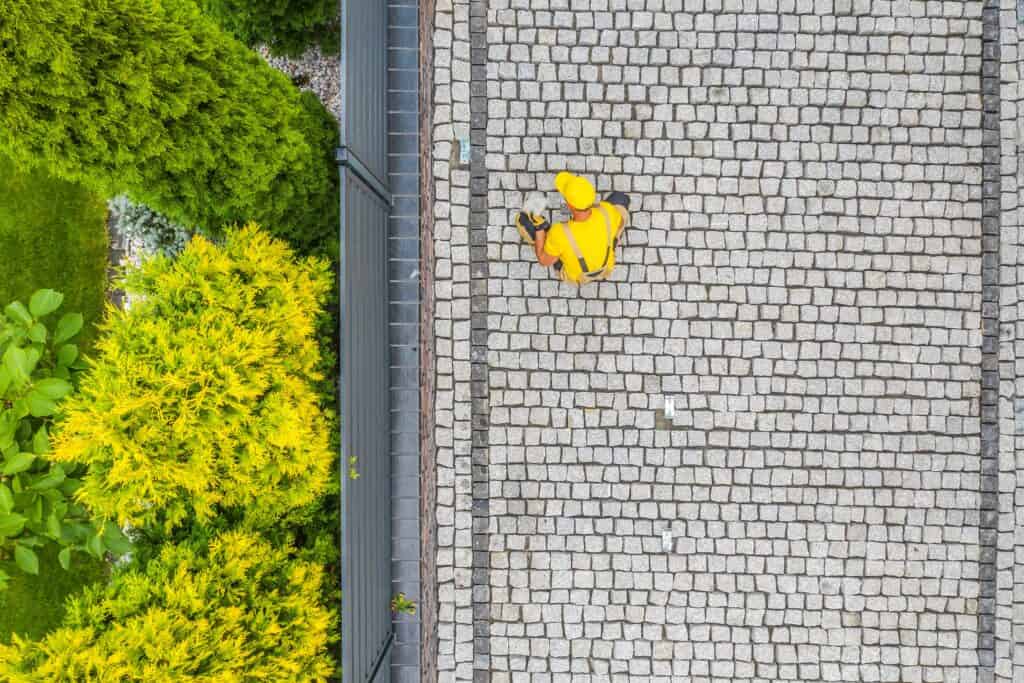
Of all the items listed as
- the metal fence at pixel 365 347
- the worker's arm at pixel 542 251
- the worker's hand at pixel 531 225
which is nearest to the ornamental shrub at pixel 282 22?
the metal fence at pixel 365 347

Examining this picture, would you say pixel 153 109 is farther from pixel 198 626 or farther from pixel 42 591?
pixel 42 591

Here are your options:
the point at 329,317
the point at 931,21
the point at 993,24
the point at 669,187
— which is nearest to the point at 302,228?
the point at 329,317

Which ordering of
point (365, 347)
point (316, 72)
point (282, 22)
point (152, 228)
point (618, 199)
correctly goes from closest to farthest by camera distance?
point (618, 199) → point (365, 347) → point (282, 22) → point (152, 228) → point (316, 72)

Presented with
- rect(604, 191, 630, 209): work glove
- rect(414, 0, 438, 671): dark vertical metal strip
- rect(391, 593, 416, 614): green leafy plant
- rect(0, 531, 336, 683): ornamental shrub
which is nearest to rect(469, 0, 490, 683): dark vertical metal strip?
rect(414, 0, 438, 671): dark vertical metal strip

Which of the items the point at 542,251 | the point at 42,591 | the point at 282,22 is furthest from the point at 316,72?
the point at 42,591

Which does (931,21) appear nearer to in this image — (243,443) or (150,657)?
(243,443)

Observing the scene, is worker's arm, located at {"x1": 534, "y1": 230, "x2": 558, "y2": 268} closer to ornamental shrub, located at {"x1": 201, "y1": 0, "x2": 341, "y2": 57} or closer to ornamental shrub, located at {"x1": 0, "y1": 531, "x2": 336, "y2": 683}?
ornamental shrub, located at {"x1": 201, "y1": 0, "x2": 341, "y2": 57}
